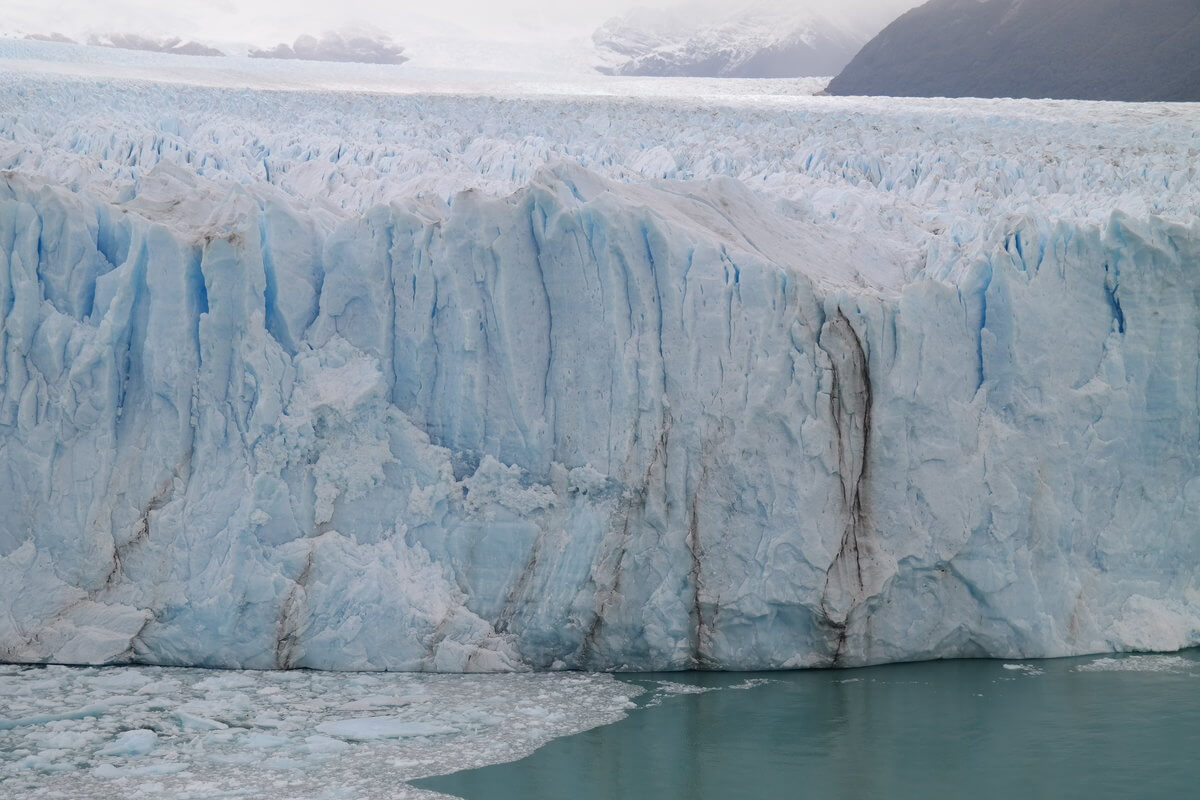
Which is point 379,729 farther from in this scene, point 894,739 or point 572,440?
point 894,739

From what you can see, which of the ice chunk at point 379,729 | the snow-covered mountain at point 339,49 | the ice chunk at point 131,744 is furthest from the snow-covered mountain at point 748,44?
the ice chunk at point 131,744

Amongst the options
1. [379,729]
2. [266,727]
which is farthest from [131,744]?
[379,729]

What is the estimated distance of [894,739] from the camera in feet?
14.6

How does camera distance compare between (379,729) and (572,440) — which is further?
(572,440)

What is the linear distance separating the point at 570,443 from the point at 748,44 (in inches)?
1216

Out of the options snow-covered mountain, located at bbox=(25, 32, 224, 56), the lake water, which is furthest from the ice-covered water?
snow-covered mountain, located at bbox=(25, 32, 224, 56)

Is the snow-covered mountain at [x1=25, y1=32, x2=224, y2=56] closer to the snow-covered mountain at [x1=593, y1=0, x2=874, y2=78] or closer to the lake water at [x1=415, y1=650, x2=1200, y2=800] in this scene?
the snow-covered mountain at [x1=593, y1=0, x2=874, y2=78]

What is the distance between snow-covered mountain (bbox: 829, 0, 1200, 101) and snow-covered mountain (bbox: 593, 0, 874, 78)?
407 inches

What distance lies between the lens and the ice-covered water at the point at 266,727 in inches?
155

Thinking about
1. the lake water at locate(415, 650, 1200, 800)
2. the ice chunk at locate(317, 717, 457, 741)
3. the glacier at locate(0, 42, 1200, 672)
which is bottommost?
the lake water at locate(415, 650, 1200, 800)

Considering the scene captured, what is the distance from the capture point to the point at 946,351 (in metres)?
5.26

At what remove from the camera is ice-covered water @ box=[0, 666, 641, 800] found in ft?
12.9

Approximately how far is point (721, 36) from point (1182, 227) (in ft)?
100

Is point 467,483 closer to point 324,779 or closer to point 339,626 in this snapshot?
point 339,626
